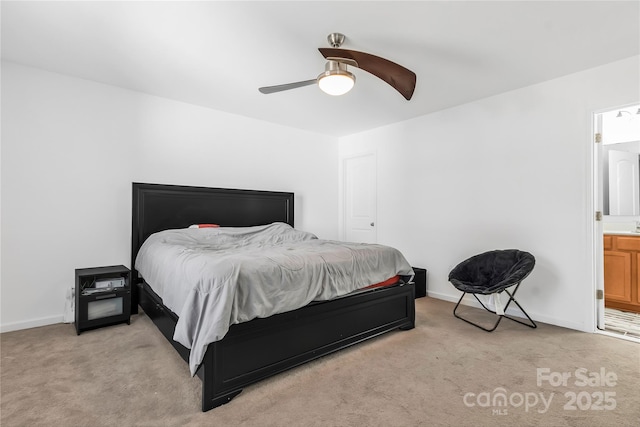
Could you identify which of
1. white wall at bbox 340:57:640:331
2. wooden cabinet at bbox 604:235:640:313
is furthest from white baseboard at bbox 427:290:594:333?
wooden cabinet at bbox 604:235:640:313

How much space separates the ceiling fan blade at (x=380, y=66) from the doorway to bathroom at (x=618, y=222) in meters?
2.06

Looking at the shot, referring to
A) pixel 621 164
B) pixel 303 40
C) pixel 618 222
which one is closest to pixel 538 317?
pixel 618 222

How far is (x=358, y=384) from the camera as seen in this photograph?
78.1 inches

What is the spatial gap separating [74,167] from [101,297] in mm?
1400

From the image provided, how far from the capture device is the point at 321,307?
2266 millimetres

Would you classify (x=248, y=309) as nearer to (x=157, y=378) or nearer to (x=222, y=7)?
(x=157, y=378)

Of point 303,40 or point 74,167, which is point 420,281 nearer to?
point 303,40

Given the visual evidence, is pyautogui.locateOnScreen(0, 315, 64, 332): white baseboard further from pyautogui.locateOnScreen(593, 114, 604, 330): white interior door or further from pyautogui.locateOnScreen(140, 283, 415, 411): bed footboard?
pyautogui.locateOnScreen(593, 114, 604, 330): white interior door

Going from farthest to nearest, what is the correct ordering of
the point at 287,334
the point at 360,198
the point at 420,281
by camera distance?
the point at 360,198, the point at 420,281, the point at 287,334

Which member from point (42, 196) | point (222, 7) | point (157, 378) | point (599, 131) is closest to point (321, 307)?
point (157, 378)

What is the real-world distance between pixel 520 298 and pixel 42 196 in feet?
16.6

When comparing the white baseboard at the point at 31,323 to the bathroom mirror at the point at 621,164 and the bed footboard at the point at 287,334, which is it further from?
the bathroom mirror at the point at 621,164

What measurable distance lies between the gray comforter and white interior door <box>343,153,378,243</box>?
2127 mm

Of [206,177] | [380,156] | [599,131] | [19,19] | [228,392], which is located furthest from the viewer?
[380,156]
